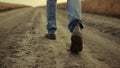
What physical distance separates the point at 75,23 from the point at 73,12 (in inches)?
5.8

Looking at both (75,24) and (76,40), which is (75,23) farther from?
(76,40)

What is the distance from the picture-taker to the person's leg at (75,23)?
11.2 feet

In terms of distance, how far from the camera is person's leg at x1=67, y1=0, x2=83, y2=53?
341 cm

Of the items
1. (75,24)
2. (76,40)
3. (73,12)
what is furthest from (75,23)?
(76,40)

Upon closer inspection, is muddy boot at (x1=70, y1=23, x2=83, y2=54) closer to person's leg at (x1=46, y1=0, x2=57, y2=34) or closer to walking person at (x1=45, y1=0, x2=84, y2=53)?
walking person at (x1=45, y1=0, x2=84, y2=53)

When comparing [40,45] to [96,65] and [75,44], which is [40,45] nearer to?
[75,44]

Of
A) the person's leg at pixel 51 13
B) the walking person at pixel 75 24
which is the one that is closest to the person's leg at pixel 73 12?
the walking person at pixel 75 24

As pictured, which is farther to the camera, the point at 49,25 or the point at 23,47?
the point at 49,25

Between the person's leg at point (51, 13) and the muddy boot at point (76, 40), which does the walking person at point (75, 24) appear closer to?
the muddy boot at point (76, 40)

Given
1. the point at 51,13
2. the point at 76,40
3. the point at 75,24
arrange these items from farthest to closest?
the point at 51,13
the point at 75,24
the point at 76,40

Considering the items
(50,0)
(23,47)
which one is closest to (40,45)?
(23,47)

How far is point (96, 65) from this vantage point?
3.04 metres

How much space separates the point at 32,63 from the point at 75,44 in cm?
63

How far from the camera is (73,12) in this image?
362cm
